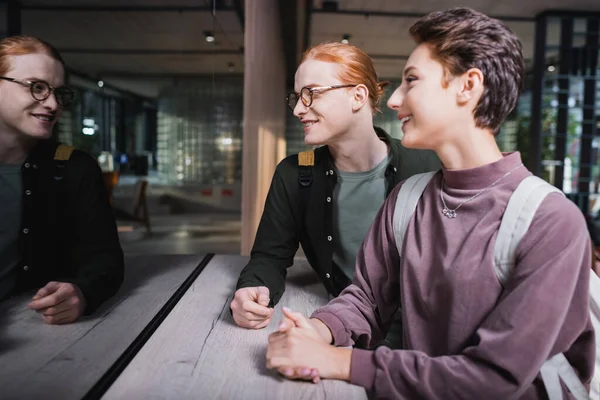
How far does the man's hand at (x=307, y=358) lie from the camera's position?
0.69m

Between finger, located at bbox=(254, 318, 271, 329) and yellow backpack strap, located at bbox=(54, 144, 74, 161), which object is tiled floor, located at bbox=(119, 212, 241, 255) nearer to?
yellow backpack strap, located at bbox=(54, 144, 74, 161)

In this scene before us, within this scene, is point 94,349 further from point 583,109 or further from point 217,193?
point 583,109

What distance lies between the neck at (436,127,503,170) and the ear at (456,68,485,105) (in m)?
0.05

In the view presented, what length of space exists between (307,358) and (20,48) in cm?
66

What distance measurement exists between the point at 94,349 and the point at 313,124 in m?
0.59

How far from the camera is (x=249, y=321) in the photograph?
0.91 m

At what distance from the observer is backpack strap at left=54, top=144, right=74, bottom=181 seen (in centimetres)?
77

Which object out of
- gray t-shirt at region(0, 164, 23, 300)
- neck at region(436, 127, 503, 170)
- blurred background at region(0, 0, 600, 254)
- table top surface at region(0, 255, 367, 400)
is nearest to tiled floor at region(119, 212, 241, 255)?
blurred background at region(0, 0, 600, 254)

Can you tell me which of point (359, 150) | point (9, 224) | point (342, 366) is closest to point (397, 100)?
point (359, 150)

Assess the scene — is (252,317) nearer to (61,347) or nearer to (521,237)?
(61,347)

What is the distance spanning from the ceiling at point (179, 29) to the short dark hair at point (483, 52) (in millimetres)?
80

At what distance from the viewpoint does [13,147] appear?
2.24 ft

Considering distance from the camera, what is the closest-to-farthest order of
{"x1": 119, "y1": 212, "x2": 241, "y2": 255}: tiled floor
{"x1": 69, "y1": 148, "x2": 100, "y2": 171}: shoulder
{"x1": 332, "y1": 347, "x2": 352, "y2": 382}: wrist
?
{"x1": 332, "y1": 347, "x2": 352, "y2": 382}: wrist, {"x1": 69, "y1": 148, "x2": 100, "y2": 171}: shoulder, {"x1": 119, "y1": 212, "x2": 241, "y2": 255}: tiled floor

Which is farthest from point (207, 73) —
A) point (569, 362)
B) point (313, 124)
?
point (569, 362)
